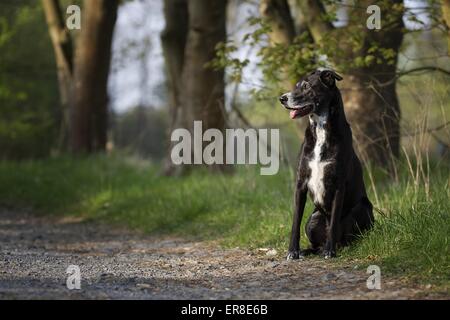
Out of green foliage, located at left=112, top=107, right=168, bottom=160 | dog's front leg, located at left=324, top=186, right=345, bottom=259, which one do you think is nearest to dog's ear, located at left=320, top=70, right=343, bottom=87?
dog's front leg, located at left=324, top=186, right=345, bottom=259

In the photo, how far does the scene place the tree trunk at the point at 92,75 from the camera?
1711cm

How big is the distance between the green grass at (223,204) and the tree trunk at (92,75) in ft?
3.45

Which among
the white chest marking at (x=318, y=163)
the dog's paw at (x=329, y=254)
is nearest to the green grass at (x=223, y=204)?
the dog's paw at (x=329, y=254)

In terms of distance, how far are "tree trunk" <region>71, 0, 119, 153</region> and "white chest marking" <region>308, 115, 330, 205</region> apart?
446 inches

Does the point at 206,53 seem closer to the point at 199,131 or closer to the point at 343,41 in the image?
the point at 199,131

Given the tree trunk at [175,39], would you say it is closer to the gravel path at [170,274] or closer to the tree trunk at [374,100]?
the tree trunk at [374,100]

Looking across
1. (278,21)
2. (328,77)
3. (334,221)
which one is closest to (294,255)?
(334,221)

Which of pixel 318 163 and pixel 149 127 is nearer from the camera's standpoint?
pixel 318 163

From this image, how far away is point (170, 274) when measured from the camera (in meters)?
6.43

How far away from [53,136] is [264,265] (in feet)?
71.2

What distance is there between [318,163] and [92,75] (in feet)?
38.1

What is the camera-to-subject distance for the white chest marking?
6.72 metres

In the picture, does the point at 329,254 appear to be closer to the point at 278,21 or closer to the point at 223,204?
the point at 223,204

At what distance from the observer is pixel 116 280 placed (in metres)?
5.93
